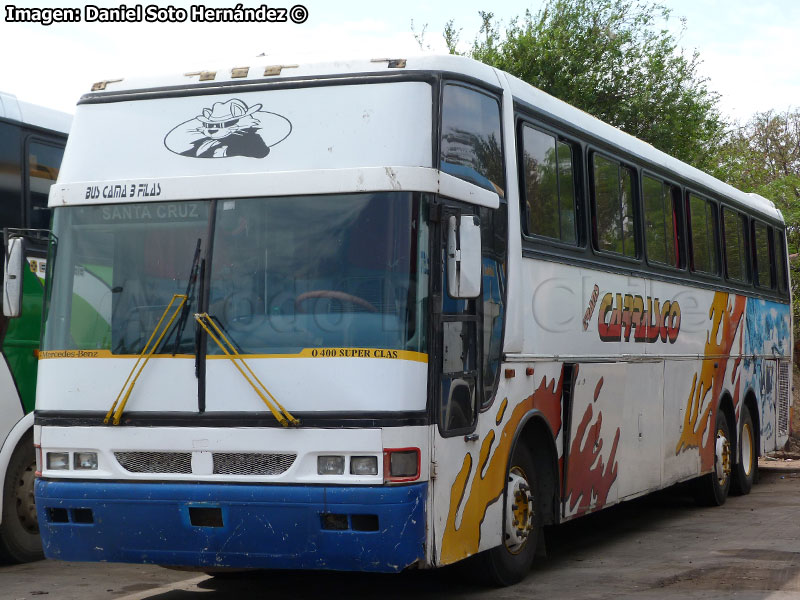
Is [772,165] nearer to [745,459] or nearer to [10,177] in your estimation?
[745,459]

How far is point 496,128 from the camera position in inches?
327

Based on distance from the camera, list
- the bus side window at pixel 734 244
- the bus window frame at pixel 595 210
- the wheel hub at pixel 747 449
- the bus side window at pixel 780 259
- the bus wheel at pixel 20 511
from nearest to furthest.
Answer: the bus wheel at pixel 20 511 < the bus window frame at pixel 595 210 < the bus side window at pixel 734 244 < the wheel hub at pixel 747 449 < the bus side window at pixel 780 259

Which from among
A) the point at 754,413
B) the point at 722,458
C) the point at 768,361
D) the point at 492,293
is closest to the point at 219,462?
the point at 492,293

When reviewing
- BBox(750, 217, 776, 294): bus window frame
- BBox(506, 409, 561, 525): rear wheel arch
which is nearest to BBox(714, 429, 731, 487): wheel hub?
BBox(750, 217, 776, 294): bus window frame

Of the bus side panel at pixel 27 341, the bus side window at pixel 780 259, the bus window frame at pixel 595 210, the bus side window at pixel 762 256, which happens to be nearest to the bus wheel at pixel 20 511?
the bus side panel at pixel 27 341

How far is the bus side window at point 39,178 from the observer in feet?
33.0

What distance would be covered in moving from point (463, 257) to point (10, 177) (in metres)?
4.51

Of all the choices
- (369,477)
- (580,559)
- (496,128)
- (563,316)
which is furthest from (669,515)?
(369,477)

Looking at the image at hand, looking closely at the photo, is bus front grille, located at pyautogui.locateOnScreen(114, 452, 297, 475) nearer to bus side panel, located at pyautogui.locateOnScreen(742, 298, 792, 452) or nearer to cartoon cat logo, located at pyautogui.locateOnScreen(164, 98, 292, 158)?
cartoon cat logo, located at pyautogui.locateOnScreen(164, 98, 292, 158)

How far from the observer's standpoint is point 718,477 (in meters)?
14.0

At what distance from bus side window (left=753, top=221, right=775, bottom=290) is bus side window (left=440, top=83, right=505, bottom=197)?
29.1ft

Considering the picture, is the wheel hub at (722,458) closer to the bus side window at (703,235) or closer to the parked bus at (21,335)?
the bus side window at (703,235)

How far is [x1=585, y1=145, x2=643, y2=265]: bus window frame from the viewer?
10109mm

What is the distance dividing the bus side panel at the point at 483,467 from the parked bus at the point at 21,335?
12.4ft
